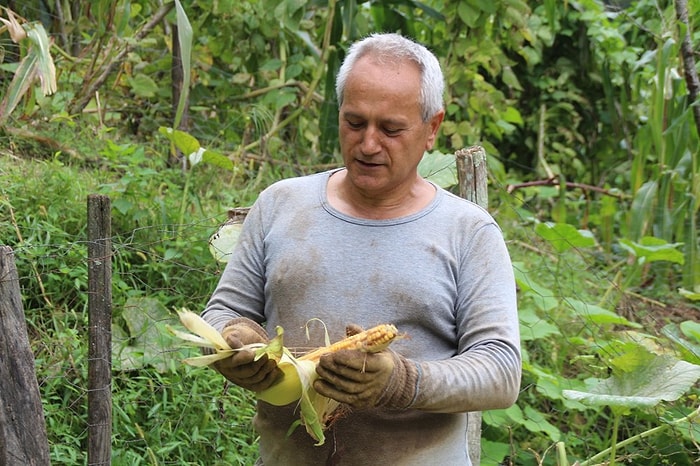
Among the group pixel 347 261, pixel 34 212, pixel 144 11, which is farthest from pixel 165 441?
pixel 144 11

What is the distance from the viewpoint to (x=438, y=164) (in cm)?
387

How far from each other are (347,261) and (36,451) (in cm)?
100

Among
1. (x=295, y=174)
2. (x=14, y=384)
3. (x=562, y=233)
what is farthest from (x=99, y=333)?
(x=295, y=174)

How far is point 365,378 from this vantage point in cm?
188

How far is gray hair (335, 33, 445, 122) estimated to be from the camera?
7.26 ft

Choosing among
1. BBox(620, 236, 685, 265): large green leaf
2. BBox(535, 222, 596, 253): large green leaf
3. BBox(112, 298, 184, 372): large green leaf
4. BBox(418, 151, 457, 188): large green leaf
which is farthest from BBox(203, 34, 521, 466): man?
BBox(620, 236, 685, 265): large green leaf

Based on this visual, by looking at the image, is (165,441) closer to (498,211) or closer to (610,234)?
(498,211)

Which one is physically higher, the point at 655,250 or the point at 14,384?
the point at 14,384

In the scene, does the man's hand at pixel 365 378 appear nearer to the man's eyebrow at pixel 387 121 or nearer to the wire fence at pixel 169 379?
the man's eyebrow at pixel 387 121

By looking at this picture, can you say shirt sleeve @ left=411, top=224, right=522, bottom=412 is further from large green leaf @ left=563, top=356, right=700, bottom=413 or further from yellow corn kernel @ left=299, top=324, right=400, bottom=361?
large green leaf @ left=563, top=356, right=700, bottom=413

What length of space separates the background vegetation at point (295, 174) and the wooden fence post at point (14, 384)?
222 mm

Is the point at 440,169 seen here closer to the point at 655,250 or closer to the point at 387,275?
the point at 655,250

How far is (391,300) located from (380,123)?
0.42 meters

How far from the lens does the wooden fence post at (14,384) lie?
242cm
